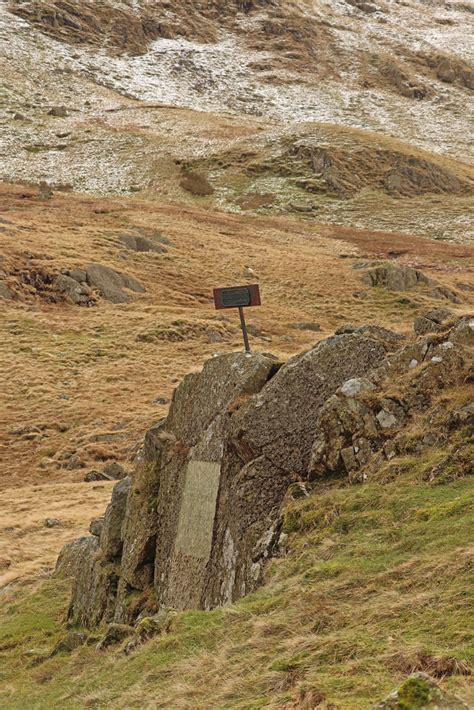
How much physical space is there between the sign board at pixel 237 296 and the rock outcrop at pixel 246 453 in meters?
0.93

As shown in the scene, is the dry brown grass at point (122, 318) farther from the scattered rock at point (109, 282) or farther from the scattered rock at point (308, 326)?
the scattered rock at point (109, 282)

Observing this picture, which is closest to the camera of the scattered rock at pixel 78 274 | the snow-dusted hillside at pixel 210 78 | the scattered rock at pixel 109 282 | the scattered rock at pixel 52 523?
the scattered rock at pixel 52 523

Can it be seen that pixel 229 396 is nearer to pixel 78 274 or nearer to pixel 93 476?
pixel 93 476

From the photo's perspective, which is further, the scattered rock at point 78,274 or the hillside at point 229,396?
the scattered rock at point 78,274

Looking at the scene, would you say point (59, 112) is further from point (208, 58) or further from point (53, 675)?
point (53, 675)

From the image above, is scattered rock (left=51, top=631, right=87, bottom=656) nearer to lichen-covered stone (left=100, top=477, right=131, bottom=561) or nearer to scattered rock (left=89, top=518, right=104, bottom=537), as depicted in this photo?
lichen-covered stone (left=100, top=477, right=131, bottom=561)

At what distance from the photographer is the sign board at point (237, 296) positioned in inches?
454

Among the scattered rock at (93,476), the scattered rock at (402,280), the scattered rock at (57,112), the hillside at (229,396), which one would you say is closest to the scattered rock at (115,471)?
the hillside at (229,396)

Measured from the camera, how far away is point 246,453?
375 inches

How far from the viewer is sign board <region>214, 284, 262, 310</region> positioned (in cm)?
1154

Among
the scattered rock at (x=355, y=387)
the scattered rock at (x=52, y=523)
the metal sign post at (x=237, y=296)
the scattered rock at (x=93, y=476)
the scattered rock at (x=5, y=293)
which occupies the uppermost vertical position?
the metal sign post at (x=237, y=296)

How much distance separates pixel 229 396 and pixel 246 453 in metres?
1.37

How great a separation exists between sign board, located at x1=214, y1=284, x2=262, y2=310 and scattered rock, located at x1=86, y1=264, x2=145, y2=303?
Answer: 2916 centimetres

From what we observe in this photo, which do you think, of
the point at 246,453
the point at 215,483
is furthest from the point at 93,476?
the point at 246,453
